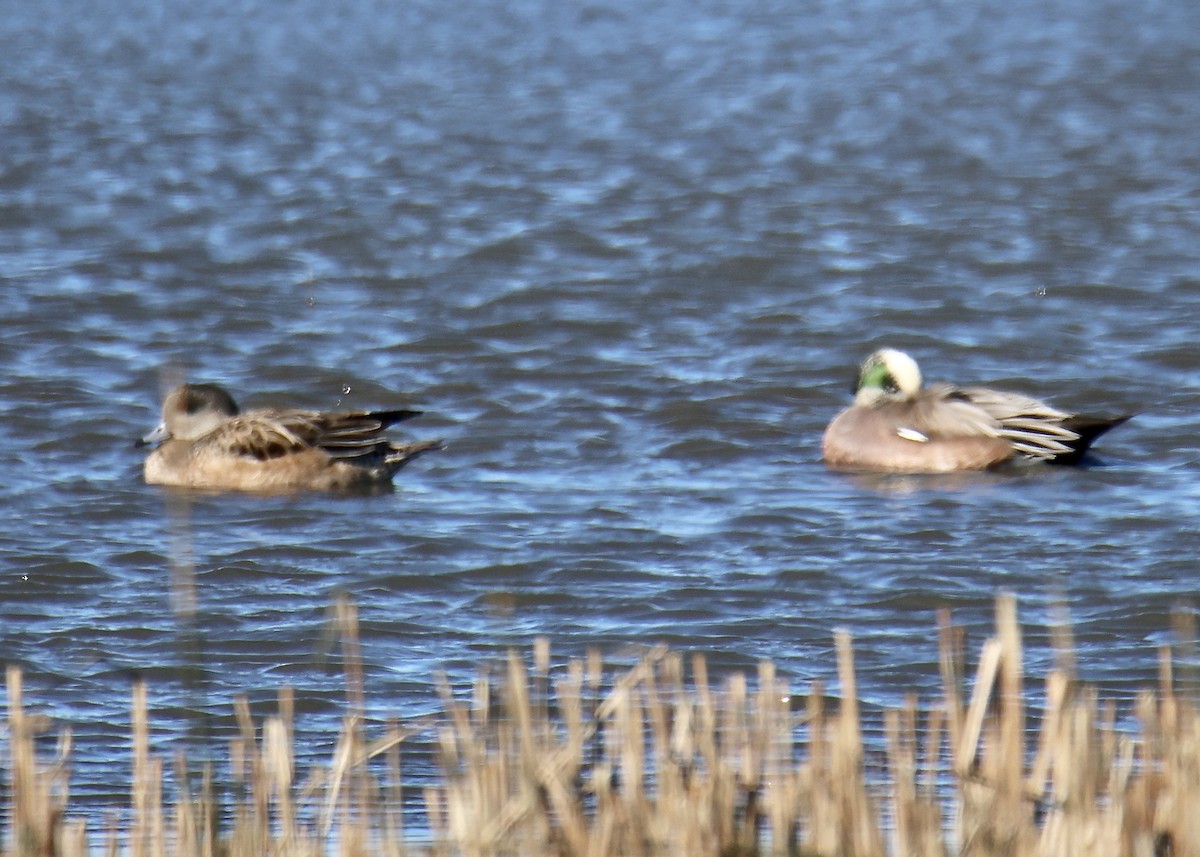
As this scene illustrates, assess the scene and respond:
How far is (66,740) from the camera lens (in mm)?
3959

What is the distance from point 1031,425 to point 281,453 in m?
2.84

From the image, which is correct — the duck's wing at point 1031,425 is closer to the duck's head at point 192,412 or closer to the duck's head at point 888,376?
the duck's head at point 888,376

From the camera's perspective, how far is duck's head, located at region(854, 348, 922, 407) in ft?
29.3

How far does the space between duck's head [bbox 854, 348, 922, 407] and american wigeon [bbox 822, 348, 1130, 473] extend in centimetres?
6

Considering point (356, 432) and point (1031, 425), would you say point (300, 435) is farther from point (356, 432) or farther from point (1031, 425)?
point (1031, 425)

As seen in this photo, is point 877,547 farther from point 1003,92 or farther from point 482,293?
point 1003,92

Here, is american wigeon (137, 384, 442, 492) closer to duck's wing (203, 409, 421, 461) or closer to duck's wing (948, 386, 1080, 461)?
duck's wing (203, 409, 421, 461)

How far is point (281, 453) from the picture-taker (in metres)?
8.47

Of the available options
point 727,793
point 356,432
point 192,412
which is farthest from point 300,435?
point 727,793

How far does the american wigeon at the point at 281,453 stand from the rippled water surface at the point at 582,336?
19cm

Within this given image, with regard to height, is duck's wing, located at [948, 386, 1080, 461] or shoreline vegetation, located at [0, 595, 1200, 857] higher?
duck's wing, located at [948, 386, 1080, 461]

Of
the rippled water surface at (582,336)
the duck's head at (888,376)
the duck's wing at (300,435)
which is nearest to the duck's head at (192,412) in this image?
the duck's wing at (300,435)

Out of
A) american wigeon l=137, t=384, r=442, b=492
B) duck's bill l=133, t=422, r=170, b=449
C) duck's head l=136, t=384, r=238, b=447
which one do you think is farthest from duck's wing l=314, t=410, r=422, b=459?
duck's bill l=133, t=422, r=170, b=449

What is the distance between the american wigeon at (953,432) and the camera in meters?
8.48
